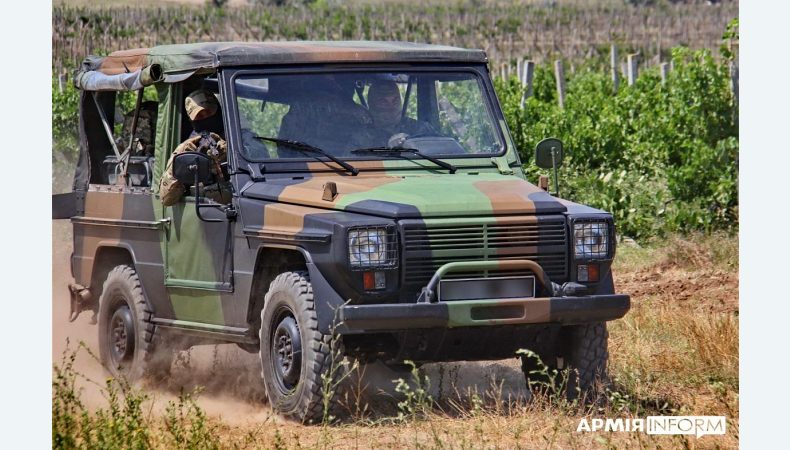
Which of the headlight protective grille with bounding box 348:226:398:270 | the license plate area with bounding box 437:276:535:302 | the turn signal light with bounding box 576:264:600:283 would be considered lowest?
the license plate area with bounding box 437:276:535:302

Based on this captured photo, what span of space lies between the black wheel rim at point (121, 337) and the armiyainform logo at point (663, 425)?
3.18 meters

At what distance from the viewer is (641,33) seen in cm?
3145

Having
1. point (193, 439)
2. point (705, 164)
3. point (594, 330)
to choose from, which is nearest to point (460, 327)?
point (594, 330)

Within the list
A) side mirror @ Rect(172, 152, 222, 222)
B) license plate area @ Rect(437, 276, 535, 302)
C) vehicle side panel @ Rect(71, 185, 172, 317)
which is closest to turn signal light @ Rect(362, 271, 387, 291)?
license plate area @ Rect(437, 276, 535, 302)

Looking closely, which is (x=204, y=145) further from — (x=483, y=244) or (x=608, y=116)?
(x=608, y=116)

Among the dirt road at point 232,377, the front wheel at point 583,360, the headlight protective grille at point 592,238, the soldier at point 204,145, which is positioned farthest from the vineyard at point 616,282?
the soldier at point 204,145

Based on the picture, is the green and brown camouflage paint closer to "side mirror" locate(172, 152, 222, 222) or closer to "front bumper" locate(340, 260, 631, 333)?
"front bumper" locate(340, 260, 631, 333)

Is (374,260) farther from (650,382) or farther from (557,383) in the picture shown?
(650,382)

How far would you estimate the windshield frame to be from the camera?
845 centimetres

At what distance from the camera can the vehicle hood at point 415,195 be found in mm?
7609

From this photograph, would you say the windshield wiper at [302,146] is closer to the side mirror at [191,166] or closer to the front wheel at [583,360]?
the side mirror at [191,166]

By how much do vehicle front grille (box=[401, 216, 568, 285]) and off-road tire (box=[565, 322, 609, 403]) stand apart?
478 mm

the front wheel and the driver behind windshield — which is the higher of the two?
the driver behind windshield

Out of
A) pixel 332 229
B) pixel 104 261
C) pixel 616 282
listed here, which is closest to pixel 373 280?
pixel 332 229
